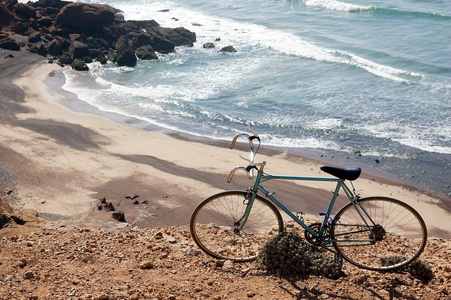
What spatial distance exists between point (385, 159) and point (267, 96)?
8108 mm

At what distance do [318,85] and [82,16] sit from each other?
17399 mm

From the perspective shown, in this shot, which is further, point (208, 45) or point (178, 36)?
point (178, 36)

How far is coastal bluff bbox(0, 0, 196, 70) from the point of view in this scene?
29667 mm

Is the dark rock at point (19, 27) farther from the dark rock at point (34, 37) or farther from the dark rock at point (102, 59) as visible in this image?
the dark rock at point (102, 59)

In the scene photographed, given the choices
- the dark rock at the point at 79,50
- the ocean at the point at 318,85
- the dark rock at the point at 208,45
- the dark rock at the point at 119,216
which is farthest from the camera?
the dark rock at the point at 208,45

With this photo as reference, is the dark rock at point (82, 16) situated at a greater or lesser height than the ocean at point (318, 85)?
greater

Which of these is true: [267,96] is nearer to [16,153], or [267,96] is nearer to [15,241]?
[16,153]

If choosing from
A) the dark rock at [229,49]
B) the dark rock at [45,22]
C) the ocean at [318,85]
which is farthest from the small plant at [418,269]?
the dark rock at [45,22]

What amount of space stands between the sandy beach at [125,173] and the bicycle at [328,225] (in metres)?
3.44

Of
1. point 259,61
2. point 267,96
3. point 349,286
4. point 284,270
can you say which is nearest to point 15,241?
point 284,270

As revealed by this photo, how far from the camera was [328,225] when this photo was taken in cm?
561

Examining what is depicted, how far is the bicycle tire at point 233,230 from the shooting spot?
5.72 metres

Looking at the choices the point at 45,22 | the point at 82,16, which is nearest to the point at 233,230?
the point at 82,16

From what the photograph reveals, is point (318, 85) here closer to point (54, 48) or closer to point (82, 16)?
point (54, 48)
